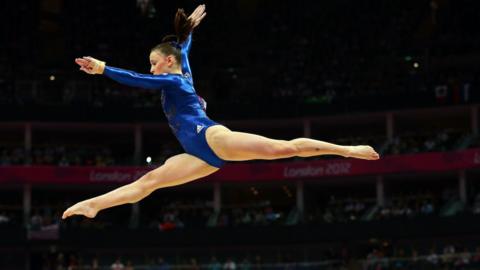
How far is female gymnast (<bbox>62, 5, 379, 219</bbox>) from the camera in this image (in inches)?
438

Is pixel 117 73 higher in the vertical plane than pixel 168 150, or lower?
lower

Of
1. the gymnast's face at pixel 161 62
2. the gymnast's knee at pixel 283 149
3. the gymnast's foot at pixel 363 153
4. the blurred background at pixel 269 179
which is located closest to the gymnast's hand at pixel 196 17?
the gymnast's face at pixel 161 62

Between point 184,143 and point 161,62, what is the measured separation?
1.16 metres

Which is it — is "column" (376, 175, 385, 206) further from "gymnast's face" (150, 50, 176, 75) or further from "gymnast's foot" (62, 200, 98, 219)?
"gymnast's foot" (62, 200, 98, 219)

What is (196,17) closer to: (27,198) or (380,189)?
(380,189)

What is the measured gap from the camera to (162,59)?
467 inches

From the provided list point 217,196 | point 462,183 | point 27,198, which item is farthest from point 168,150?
point 462,183

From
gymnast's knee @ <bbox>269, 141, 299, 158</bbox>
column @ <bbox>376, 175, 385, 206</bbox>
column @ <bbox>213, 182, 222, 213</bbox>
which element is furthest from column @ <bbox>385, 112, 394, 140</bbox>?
gymnast's knee @ <bbox>269, 141, 299, 158</bbox>

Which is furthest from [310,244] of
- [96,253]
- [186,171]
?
[186,171]

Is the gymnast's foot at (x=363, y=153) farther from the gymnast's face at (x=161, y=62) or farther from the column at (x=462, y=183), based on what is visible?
the column at (x=462, y=183)

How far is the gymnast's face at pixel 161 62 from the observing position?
1184 centimetres

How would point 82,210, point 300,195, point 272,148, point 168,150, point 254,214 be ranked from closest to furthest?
1. point 272,148
2. point 82,210
3. point 254,214
4. point 168,150
5. point 300,195

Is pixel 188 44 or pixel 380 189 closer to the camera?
pixel 188 44

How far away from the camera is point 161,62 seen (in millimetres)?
11844
